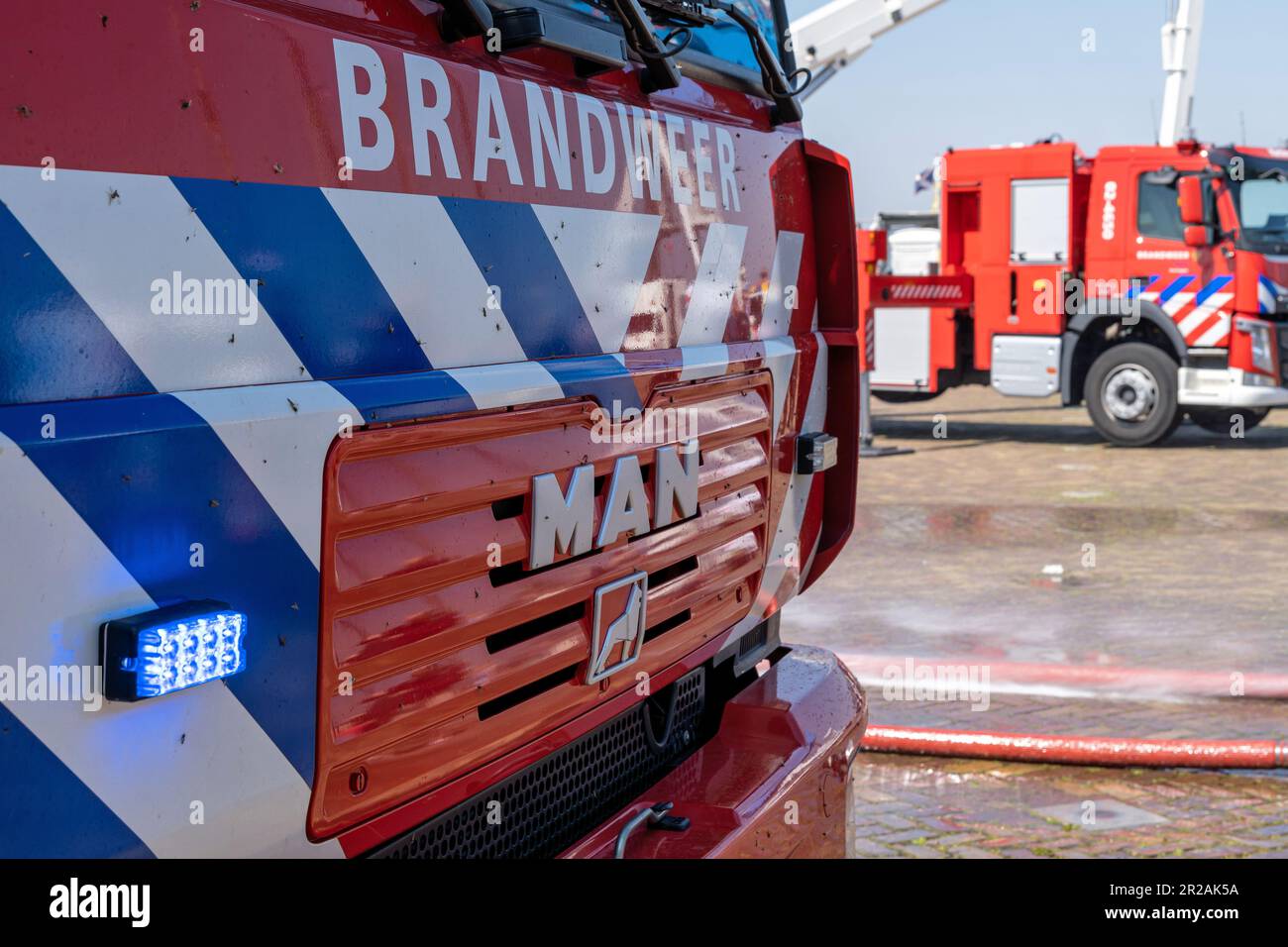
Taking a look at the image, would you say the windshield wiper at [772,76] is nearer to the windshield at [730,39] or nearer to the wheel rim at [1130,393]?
the windshield at [730,39]

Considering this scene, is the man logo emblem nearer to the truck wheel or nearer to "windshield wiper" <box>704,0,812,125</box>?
"windshield wiper" <box>704,0,812,125</box>

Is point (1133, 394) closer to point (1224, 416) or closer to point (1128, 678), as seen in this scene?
point (1224, 416)

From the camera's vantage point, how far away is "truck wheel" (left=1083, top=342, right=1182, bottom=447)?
14203 mm

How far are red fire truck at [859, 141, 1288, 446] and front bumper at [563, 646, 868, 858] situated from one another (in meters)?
11.5

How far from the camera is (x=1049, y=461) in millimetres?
13789

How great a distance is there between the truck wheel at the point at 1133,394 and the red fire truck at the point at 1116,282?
0.05ft

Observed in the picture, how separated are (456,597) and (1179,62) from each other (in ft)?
61.4

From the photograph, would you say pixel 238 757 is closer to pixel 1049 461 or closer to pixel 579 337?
pixel 579 337

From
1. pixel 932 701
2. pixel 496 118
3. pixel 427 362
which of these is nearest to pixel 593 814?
pixel 427 362

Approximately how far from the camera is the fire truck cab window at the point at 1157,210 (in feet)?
46.3

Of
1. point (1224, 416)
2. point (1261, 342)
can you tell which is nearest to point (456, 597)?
point (1261, 342)

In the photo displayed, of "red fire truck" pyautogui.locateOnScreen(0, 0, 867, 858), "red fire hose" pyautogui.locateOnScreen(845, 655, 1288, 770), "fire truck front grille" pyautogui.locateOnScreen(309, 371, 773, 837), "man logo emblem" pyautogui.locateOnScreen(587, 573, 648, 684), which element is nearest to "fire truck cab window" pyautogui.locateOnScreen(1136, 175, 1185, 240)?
"red fire hose" pyautogui.locateOnScreen(845, 655, 1288, 770)

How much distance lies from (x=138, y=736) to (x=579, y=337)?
109cm

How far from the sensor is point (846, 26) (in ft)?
59.0
